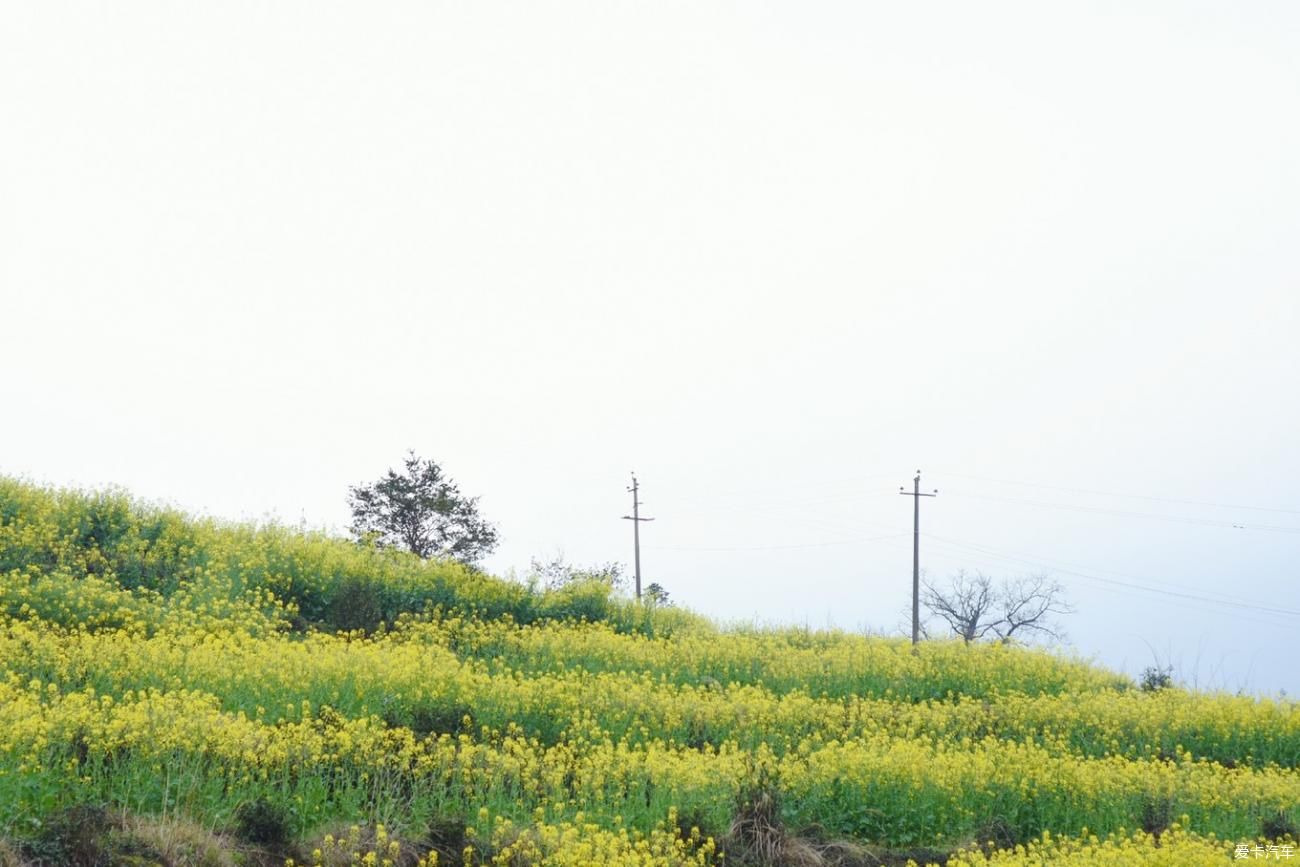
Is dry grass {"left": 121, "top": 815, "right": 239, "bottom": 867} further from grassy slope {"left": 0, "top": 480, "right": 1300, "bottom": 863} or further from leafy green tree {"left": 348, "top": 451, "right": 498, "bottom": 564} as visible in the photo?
leafy green tree {"left": 348, "top": 451, "right": 498, "bottom": 564}

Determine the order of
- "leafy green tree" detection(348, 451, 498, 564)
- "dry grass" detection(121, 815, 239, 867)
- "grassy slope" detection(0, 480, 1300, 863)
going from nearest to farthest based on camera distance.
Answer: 1. "dry grass" detection(121, 815, 239, 867)
2. "grassy slope" detection(0, 480, 1300, 863)
3. "leafy green tree" detection(348, 451, 498, 564)

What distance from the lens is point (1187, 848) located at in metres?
9.26

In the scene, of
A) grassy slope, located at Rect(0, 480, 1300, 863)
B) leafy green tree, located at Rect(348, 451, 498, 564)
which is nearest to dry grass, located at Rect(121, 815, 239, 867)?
grassy slope, located at Rect(0, 480, 1300, 863)

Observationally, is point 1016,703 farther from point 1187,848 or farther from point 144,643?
point 144,643

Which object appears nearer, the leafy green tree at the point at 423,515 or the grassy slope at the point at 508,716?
the grassy slope at the point at 508,716

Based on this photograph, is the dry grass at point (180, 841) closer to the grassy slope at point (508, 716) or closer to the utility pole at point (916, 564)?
the grassy slope at point (508, 716)

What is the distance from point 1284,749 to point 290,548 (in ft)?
52.2

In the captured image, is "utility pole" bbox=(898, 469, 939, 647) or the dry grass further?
"utility pole" bbox=(898, 469, 939, 647)

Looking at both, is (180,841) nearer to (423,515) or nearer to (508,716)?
(508,716)

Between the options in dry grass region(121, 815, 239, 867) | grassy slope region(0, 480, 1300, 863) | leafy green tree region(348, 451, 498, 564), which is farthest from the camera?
leafy green tree region(348, 451, 498, 564)

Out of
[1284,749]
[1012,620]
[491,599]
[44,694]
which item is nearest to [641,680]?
[491,599]

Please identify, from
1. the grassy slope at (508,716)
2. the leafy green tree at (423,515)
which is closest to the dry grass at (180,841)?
the grassy slope at (508,716)

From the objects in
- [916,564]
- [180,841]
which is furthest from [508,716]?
[916,564]

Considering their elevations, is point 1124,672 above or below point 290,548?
below
